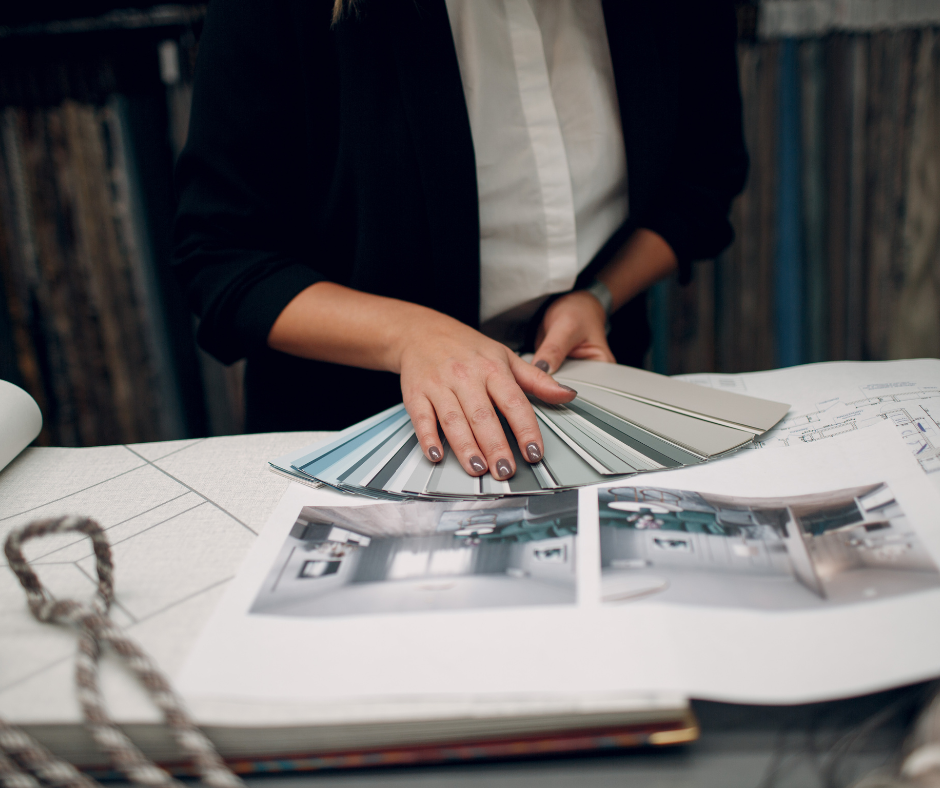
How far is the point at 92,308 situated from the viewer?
1062 mm

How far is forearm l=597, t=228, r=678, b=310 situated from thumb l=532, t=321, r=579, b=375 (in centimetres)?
17

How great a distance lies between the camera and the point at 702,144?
0.76 m

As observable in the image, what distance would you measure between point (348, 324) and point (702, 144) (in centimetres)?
52

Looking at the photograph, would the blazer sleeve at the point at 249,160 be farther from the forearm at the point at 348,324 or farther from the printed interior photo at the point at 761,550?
the printed interior photo at the point at 761,550

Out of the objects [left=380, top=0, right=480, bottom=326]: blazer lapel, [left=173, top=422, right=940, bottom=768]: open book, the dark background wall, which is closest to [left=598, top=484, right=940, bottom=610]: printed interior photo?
[left=173, top=422, right=940, bottom=768]: open book

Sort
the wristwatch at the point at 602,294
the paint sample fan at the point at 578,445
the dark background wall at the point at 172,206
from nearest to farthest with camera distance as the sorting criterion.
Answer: the paint sample fan at the point at 578,445
the wristwatch at the point at 602,294
the dark background wall at the point at 172,206

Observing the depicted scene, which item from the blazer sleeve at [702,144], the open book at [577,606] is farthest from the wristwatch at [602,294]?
the open book at [577,606]

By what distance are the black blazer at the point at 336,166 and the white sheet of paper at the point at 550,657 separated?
0.35 m

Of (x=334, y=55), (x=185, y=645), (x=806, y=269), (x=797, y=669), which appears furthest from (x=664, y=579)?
(x=806, y=269)

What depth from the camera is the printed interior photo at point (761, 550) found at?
26 centimetres

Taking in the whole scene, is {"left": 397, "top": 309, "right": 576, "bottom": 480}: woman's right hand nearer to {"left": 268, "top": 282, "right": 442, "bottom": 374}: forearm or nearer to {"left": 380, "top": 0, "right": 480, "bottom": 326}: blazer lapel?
{"left": 268, "top": 282, "right": 442, "bottom": 374}: forearm

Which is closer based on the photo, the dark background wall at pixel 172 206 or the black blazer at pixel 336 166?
the black blazer at pixel 336 166

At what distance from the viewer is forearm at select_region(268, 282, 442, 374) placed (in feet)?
1.69

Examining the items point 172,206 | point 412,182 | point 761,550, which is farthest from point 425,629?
point 172,206
